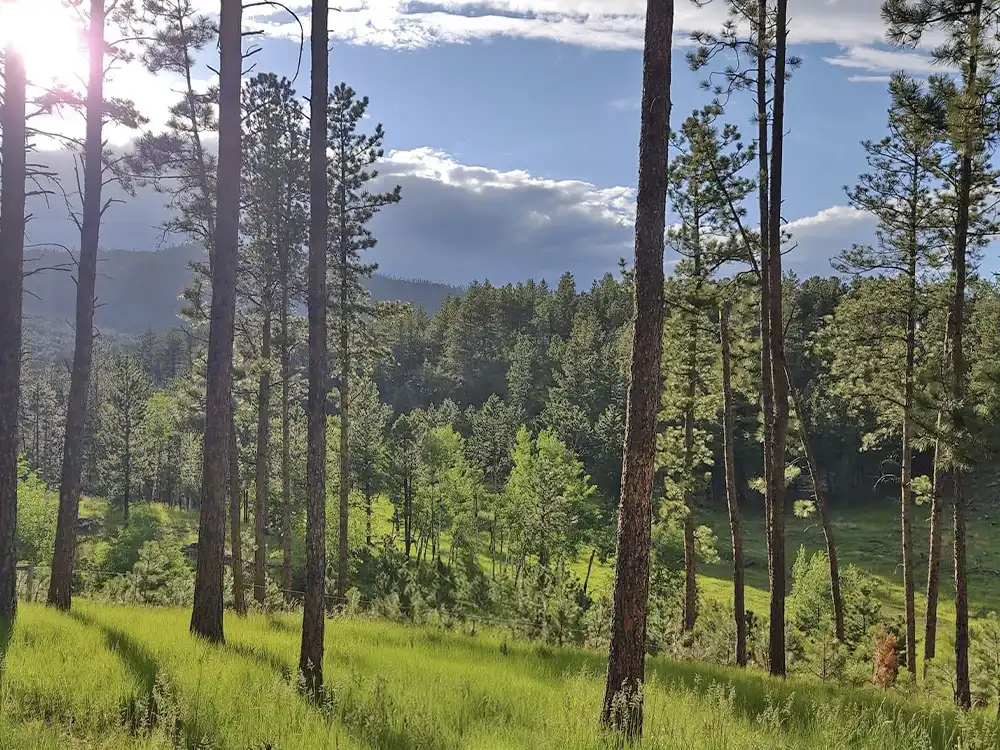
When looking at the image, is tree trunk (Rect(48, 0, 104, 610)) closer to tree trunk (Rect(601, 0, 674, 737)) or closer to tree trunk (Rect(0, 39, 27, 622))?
tree trunk (Rect(0, 39, 27, 622))

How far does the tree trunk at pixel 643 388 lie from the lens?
18.9ft

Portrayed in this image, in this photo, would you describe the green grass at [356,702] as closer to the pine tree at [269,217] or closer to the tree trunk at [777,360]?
the tree trunk at [777,360]

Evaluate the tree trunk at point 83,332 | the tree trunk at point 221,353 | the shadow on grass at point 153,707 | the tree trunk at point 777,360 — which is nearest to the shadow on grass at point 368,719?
the shadow on grass at point 153,707

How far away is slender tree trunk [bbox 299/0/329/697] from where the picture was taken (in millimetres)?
7242

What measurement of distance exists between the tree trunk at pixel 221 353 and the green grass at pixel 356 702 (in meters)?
0.74

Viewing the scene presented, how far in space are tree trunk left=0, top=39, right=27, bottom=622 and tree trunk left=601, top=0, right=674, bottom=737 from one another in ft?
29.6

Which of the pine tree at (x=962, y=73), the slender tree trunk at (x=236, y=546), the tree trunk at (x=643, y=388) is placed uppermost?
the pine tree at (x=962, y=73)

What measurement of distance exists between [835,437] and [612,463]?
28.6m

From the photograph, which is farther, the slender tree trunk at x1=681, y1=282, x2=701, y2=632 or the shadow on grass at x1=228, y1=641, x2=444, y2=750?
the slender tree trunk at x1=681, y1=282, x2=701, y2=632

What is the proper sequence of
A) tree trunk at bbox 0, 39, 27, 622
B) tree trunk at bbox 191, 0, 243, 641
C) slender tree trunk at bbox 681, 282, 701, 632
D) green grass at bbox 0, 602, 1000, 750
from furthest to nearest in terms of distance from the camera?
slender tree trunk at bbox 681, 282, 701, 632 < tree trunk at bbox 0, 39, 27, 622 < tree trunk at bbox 191, 0, 243, 641 < green grass at bbox 0, 602, 1000, 750

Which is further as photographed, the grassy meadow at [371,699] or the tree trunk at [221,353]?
the tree trunk at [221,353]

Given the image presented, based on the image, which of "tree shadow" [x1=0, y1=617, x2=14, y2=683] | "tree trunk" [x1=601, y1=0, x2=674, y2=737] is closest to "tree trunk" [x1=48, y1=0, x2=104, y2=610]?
"tree shadow" [x1=0, y1=617, x2=14, y2=683]

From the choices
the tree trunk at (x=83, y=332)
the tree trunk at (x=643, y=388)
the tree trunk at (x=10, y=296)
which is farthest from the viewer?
the tree trunk at (x=83, y=332)

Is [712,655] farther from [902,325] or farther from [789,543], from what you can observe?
[789,543]
